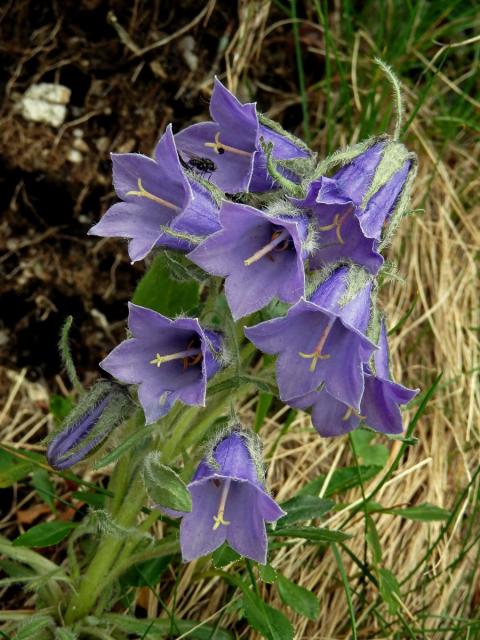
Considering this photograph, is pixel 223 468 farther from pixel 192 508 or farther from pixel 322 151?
pixel 322 151

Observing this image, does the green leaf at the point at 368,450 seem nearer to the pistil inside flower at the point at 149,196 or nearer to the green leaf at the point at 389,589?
the green leaf at the point at 389,589

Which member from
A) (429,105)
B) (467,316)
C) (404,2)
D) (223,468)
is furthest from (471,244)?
(223,468)

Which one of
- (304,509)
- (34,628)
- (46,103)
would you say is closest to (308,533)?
(304,509)

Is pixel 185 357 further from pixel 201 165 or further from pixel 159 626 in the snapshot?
pixel 159 626

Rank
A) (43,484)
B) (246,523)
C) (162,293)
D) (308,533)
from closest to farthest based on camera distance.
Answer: (246,523), (308,533), (162,293), (43,484)

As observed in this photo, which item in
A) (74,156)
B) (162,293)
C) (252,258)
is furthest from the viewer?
(74,156)

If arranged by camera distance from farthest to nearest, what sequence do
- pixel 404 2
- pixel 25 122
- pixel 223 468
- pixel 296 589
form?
pixel 404 2 < pixel 25 122 < pixel 296 589 < pixel 223 468

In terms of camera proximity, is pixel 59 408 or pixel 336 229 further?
pixel 59 408

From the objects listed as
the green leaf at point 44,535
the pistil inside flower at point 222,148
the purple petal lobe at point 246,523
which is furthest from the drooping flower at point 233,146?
the green leaf at point 44,535
